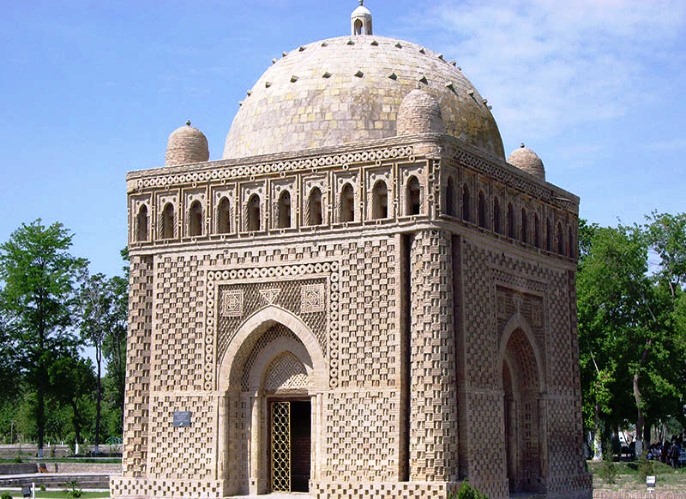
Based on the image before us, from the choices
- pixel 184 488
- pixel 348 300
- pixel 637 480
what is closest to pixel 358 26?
pixel 348 300

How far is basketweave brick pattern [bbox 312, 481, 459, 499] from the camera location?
17.5 metres

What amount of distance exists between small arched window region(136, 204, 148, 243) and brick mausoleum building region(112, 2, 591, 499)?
4 centimetres

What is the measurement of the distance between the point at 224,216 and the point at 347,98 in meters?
3.26

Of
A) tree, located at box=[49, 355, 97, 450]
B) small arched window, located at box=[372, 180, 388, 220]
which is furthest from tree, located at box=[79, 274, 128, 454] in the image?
small arched window, located at box=[372, 180, 388, 220]

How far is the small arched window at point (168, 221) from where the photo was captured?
69.2 ft

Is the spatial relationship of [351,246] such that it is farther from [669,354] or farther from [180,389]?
[669,354]

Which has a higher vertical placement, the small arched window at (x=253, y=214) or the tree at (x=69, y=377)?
the small arched window at (x=253, y=214)

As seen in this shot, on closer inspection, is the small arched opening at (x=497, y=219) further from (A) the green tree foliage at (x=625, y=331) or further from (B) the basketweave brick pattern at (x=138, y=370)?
(A) the green tree foliage at (x=625, y=331)

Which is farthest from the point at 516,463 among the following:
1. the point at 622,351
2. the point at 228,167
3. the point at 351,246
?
the point at 622,351

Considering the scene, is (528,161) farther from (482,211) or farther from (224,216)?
(224,216)

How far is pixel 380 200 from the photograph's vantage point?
19.1m

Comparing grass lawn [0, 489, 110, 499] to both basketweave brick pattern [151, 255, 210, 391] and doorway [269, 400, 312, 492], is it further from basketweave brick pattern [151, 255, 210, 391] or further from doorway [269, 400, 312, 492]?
doorway [269, 400, 312, 492]

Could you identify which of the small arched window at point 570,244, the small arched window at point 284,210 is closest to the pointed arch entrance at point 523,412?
the small arched window at point 570,244

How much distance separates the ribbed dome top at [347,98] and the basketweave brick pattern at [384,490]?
20.7 feet
